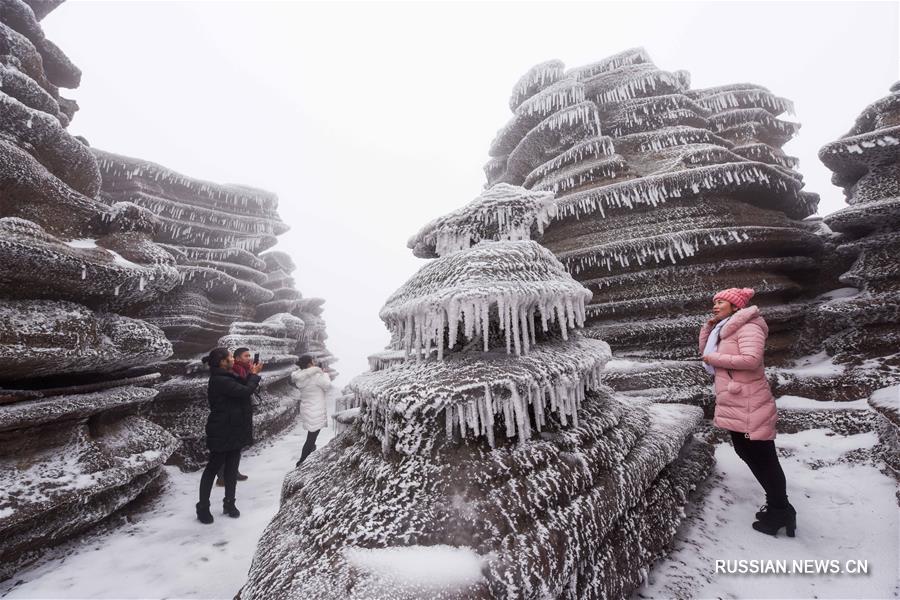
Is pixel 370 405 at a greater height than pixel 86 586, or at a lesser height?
greater

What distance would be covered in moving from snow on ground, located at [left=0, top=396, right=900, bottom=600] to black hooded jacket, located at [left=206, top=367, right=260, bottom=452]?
0.96 meters

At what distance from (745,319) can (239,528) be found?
570 cm

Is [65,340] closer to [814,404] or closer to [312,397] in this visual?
[312,397]

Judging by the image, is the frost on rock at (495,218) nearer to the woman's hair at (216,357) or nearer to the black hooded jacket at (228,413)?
the black hooded jacket at (228,413)

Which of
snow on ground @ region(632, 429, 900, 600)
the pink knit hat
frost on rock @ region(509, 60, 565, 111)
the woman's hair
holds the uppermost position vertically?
frost on rock @ region(509, 60, 565, 111)

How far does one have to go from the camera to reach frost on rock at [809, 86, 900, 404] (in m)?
4.28

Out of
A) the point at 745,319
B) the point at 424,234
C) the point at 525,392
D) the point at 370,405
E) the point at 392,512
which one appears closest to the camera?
the point at 392,512

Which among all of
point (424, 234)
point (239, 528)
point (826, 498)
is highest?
point (424, 234)

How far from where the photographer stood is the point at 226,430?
183 inches

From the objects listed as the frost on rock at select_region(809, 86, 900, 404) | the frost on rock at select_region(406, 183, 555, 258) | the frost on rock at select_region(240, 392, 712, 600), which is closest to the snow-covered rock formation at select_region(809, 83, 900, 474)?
the frost on rock at select_region(809, 86, 900, 404)

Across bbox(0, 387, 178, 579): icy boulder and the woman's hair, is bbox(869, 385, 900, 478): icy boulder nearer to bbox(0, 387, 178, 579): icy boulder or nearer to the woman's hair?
the woman's hair

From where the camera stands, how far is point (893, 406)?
290 cm

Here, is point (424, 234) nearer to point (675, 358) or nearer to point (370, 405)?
A: point (370, 405)

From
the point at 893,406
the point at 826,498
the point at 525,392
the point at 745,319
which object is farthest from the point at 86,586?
the point at 893,406
